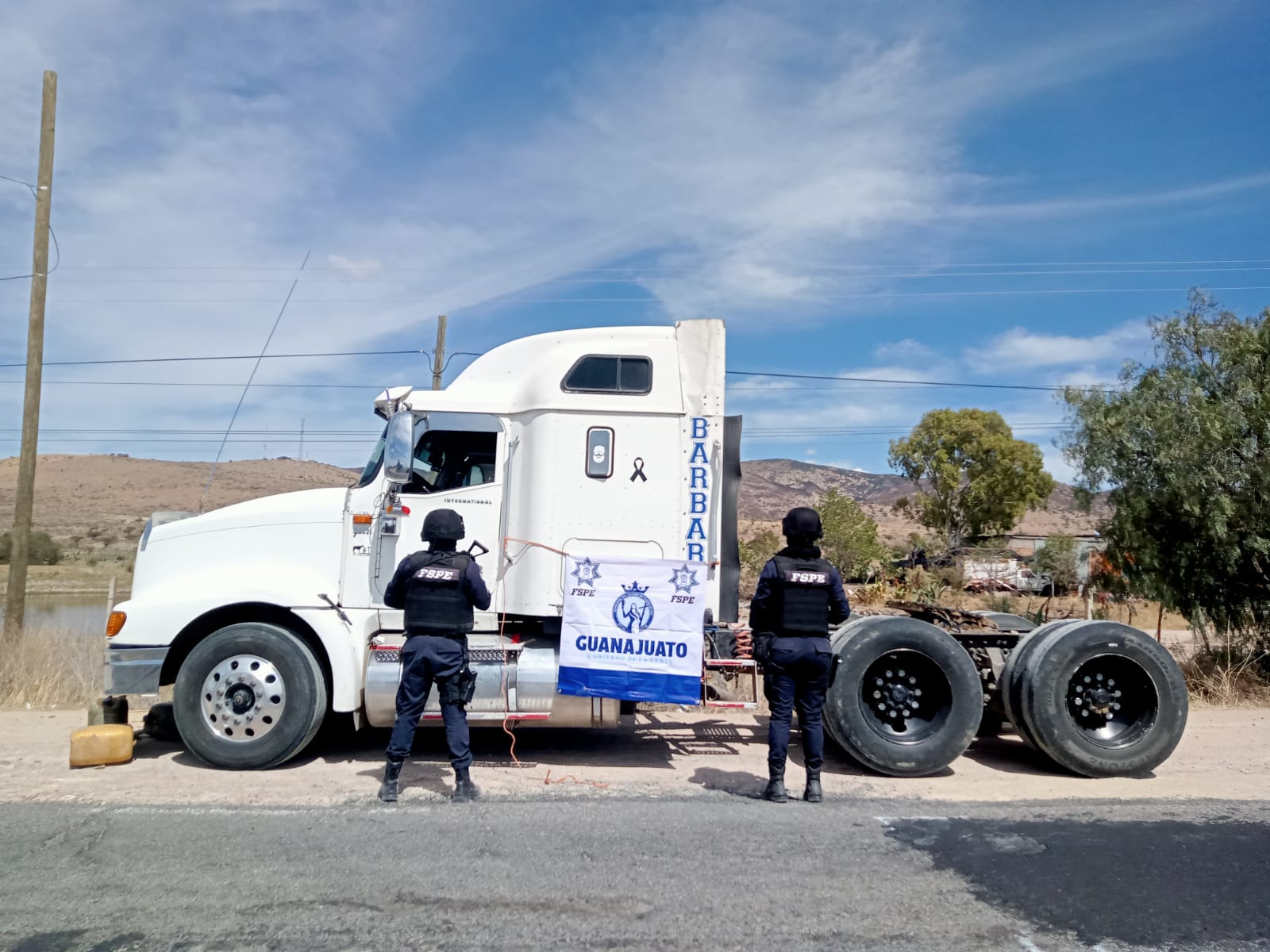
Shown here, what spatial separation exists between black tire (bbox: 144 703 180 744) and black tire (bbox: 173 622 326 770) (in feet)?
3.23

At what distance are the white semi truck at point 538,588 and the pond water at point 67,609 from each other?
9.75 metres

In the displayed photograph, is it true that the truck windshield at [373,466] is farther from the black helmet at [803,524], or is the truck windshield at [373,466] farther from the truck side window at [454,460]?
the black helmet at [803,524]

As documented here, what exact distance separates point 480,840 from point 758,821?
1658 millimetres

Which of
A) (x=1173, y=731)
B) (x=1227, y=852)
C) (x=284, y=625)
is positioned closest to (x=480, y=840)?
(x=284, y=625)

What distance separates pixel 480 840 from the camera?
17.0 ft

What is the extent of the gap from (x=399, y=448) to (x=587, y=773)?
108 inches

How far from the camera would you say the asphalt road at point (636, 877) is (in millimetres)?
3957

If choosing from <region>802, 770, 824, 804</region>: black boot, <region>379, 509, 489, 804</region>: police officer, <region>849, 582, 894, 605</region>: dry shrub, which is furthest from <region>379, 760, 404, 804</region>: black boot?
<region>849, 582, 894, 605</region>: dry shrub

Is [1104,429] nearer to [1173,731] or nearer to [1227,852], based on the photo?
[1173,731]

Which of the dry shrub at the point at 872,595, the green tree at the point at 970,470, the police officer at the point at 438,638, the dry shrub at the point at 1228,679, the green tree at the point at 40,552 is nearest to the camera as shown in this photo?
the police officer at the point at 438,638

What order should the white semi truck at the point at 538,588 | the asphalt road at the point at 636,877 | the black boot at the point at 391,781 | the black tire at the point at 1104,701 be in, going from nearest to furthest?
the asphalt road at the point at 636,877 → the black boot at the point at 391,781 → the white semi truck at the point at 538,588 → the black tire at the point at 1104,701

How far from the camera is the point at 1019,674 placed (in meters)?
7.03

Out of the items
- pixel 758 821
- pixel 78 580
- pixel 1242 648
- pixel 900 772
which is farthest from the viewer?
pixel 78 580

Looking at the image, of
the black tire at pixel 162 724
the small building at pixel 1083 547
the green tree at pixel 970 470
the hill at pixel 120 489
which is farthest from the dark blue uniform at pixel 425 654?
the hill at pixel 120 489
